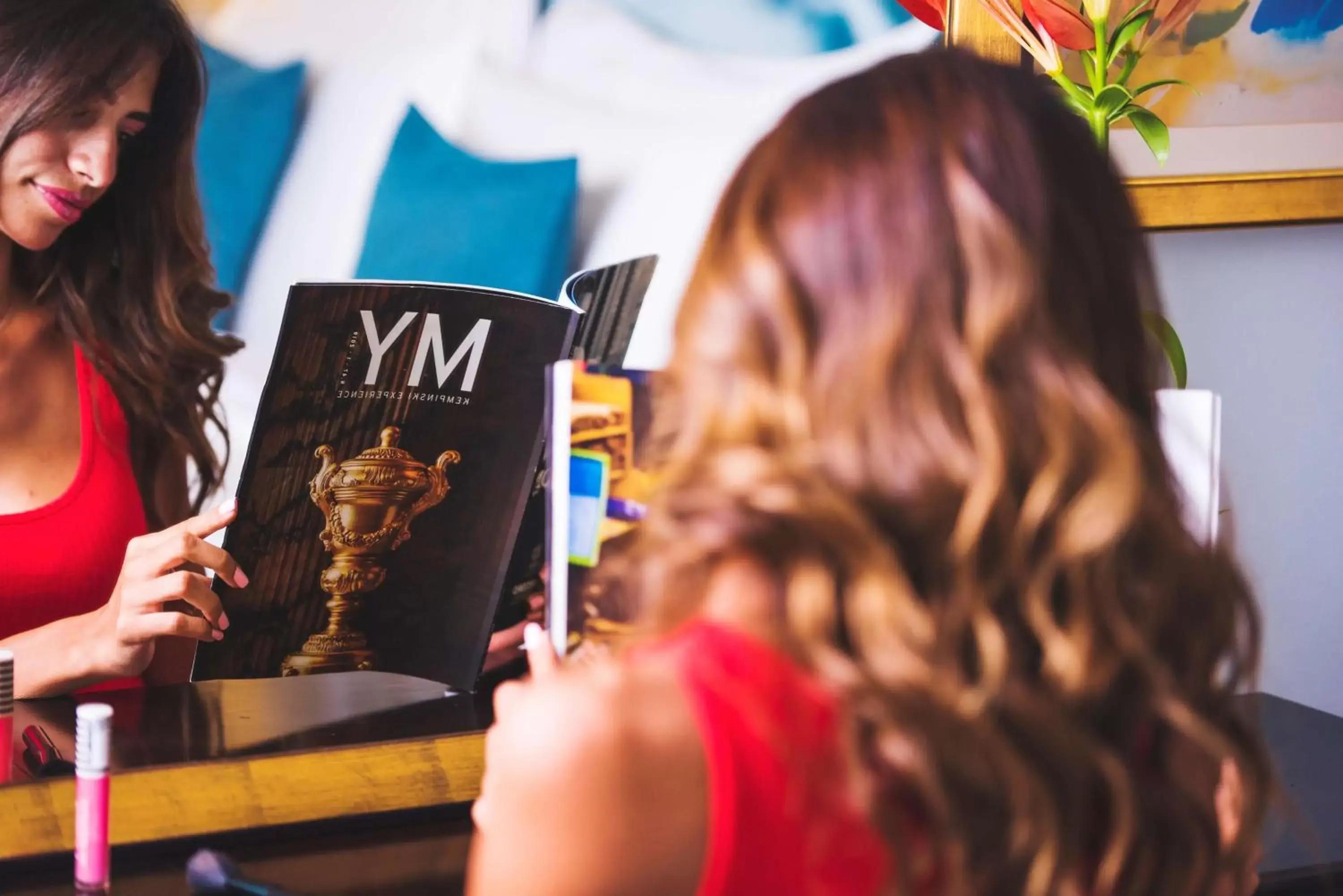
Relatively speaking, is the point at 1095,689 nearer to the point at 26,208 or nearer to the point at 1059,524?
the point at 1059,524

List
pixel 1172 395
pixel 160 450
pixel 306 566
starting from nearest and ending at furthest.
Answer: pixel 1172 395
pixel 306 566
pixel 160 450

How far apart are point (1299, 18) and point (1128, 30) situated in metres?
0.44

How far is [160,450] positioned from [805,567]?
111 cm

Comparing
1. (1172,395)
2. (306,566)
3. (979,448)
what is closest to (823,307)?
(979,448)

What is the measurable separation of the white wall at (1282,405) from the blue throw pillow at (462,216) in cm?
74

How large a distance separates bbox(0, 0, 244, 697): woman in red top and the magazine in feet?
0.65

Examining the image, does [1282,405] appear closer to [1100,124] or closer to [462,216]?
[1100,124]

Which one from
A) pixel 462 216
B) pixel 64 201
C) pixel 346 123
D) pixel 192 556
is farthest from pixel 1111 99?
pixel 64 201

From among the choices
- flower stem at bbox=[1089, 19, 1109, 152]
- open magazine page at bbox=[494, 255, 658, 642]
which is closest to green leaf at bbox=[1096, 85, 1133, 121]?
flower stem at bbox=[1089, 19, 1109, 152]

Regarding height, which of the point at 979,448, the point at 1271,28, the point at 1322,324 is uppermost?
the point at 1271,28

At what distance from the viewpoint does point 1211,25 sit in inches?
59.6

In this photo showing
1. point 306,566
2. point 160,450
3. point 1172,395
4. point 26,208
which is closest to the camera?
point 1172,395

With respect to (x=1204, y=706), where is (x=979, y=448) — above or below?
above

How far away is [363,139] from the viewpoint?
1438mm
